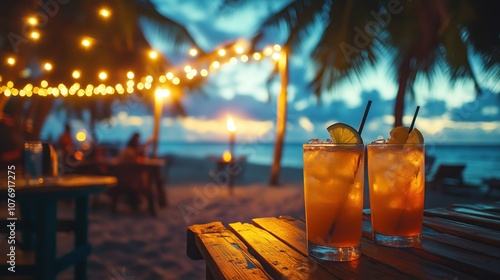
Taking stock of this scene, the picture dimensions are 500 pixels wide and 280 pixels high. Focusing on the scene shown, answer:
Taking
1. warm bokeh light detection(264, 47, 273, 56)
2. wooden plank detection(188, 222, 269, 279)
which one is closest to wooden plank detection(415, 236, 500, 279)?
wooden plank detection(188, 222, 269, 279)

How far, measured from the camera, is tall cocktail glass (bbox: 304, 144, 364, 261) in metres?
0.78

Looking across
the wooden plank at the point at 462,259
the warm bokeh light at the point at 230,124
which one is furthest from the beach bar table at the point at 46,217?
the warm bokeh light at the point at 230,124

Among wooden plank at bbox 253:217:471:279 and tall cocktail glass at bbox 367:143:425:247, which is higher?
tall cocktail glass at bbox 367:143:425:247

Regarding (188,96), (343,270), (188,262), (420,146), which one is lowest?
(188,262)

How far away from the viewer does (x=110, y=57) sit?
9531mm

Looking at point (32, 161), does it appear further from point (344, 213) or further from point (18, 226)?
point (344, 213)

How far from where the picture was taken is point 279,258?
2.58ft

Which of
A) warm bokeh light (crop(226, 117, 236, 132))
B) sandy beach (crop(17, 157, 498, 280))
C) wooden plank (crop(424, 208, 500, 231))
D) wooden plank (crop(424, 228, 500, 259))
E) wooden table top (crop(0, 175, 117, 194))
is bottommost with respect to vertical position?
sandy beach (crop(17, 157, 498, 280))

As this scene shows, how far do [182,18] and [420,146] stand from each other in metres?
8.40

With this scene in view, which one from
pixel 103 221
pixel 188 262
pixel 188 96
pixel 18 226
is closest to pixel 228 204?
pixel 103 221

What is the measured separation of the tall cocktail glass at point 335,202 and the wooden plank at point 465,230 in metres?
0.37

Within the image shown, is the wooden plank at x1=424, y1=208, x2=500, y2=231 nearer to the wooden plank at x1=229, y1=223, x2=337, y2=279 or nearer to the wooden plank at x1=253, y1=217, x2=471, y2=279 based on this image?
the wooden plank at x1=253, y1=217, x2=471, y2=279

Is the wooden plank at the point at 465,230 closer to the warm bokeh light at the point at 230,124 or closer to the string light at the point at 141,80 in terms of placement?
the warm bokeh light at the point at 230,124

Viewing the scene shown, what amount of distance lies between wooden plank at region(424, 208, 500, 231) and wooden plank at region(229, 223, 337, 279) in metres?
0.65
